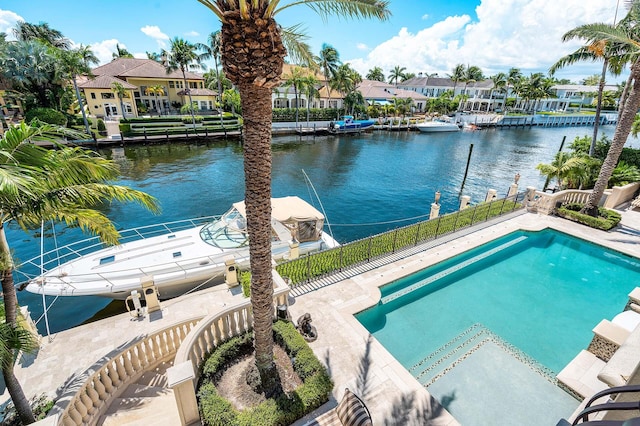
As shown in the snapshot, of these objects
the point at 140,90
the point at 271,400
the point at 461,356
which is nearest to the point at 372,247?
the point at 461,356

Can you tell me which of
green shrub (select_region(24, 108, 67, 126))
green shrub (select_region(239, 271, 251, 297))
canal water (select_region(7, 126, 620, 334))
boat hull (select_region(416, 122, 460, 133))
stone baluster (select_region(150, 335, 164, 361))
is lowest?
canal water (select_region(7, 126, 620, 334))

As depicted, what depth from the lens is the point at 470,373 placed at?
835 cm

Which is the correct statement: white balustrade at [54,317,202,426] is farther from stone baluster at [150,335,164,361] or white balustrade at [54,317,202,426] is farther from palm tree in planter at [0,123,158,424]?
palm tree in planter at [0,123,158,424]

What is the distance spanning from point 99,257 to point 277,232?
7.22m

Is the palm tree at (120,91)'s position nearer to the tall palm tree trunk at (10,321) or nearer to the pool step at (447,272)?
the tall palm tree trunk at (10,321)

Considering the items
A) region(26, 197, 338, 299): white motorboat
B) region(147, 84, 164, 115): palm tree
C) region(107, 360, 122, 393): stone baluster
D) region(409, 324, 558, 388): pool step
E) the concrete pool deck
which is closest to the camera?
region(107, 360, 122, 393): stone baluster

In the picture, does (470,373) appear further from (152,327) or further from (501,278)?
(152,327)

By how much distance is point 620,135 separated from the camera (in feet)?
48.9

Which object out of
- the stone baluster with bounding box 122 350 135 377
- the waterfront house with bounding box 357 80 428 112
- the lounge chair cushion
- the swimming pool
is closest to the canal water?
the swimming pool

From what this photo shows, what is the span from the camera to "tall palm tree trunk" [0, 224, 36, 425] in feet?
16.9

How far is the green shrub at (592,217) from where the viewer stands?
633 inches

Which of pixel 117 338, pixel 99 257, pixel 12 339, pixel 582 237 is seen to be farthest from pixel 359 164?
pixel 12 339

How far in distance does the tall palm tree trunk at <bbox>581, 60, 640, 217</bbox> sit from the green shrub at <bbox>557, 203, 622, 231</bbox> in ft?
1.46

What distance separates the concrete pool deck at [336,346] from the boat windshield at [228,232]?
8.55ft
